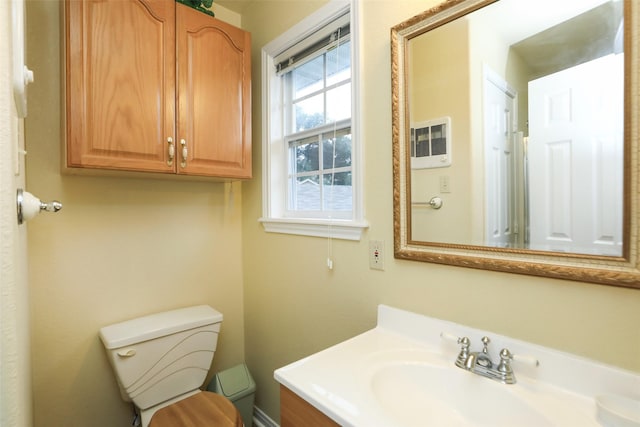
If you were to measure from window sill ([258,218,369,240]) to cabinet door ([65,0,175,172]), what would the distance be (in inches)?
23.4

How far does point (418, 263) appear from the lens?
1096 millimetres

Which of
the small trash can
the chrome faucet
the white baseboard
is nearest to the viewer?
the chrome faucet

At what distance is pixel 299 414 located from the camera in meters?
0.81

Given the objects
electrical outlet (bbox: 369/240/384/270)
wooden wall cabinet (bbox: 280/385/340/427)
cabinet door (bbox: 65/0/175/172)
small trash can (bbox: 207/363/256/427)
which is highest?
cabinet door (bbox: 65/0/175/172)

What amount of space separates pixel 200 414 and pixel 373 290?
0.87 metres

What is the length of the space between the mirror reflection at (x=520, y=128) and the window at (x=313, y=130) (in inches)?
12.4

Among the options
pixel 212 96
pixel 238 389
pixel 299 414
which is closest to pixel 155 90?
pixel 212 96

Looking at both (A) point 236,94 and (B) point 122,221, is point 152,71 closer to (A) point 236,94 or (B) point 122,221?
(A) point 236,94

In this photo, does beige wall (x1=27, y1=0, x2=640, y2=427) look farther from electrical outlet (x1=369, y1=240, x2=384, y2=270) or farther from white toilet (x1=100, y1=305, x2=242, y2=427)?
white toilet (x1=100, y1=305, x2=242, y2=427)

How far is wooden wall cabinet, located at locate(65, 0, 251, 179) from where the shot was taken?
1.21 m

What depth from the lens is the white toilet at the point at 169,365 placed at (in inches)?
51.1

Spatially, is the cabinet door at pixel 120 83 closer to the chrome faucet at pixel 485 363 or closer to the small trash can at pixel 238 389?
the small trash can at pixel 238 389

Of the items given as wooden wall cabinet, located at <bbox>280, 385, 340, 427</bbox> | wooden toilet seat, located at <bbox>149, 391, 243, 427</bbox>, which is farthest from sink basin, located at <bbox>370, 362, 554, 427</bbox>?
wooden toilet seat, located at <bbox>149, 391, 243, 427</bbox>

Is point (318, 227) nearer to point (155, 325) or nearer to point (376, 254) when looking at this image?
point (376, 254)
